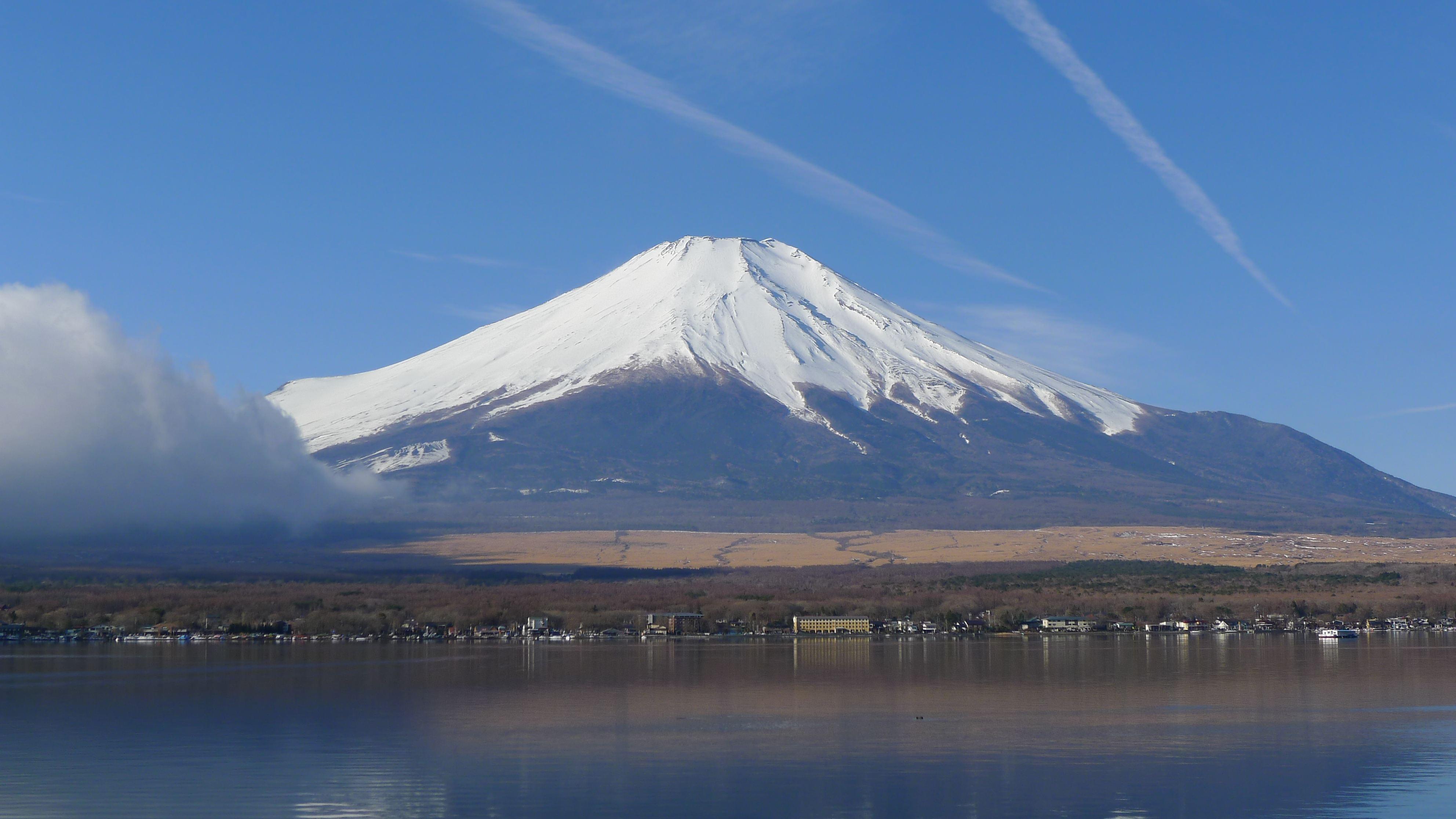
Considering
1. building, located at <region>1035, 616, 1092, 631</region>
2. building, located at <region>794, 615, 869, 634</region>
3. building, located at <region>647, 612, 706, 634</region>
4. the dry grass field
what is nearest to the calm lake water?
building, located at <region>794, 615, 869, 634</region>

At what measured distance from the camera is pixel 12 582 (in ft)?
348

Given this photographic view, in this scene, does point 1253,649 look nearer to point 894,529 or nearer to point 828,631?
point 828,631

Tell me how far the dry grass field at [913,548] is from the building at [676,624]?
3465 cm

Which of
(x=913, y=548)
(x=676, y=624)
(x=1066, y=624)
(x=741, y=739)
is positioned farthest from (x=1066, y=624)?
(x=741, y=739)

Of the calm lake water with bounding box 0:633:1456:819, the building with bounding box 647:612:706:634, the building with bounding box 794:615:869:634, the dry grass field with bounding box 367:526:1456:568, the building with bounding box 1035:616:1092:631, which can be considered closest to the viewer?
the calm lake water with bounding box 0:633:1456:819

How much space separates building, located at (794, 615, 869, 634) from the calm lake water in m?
29.0

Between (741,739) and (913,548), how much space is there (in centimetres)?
11580

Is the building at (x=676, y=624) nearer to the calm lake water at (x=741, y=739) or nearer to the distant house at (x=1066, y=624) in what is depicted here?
the distant house at (x=1066, y=624)

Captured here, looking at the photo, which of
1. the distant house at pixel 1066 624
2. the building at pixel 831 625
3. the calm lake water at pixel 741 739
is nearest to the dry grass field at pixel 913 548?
the building at pixel 831 625

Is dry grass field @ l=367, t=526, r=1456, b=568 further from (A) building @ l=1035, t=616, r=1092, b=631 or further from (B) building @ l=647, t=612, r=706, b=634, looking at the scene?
(A) building @ l=1035, t=616, r=1092, b=631

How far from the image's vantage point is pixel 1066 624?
3829 inches

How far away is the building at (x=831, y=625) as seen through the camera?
9581 centimetres

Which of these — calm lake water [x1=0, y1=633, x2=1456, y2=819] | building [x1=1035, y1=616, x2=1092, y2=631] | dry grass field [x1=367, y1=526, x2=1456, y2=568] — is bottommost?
building [x1=1035, y1=616, x2=1092, y2=631]

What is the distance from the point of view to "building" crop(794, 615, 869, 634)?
3772 inches
